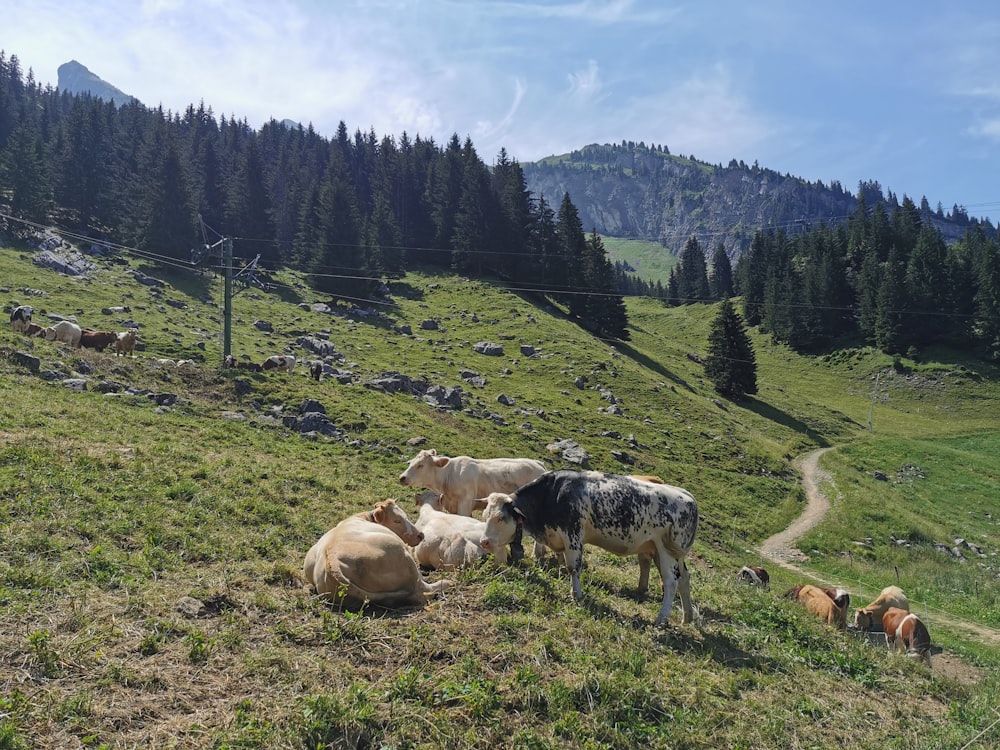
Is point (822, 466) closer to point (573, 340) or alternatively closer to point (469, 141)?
point (573, 340)

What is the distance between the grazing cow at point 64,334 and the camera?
27.3m

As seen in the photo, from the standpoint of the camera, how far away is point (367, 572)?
25.8 feet

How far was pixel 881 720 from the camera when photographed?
23.0 ft

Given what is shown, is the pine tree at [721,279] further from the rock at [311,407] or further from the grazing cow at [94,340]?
the grazing cow at [94,340]

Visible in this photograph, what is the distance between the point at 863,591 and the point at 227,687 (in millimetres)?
22091

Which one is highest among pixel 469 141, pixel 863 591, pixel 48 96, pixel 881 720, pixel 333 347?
pixel 48 96

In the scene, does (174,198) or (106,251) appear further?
(174,198)

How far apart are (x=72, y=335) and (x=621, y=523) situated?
2847 cm

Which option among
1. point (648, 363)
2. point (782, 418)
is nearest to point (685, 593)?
point (648, 363)

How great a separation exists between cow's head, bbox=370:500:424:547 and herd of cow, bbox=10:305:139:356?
74.9ft

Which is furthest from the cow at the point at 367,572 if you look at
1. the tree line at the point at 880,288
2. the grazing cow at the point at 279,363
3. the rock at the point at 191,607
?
the tree line at the point at 880,288

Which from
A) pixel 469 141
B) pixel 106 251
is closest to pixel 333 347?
pixel 106 251

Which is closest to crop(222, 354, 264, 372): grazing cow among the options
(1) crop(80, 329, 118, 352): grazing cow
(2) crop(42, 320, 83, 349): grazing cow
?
(1) crop(80, 329, 118, 352): grazing cow

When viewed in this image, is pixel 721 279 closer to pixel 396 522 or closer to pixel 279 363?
pixel 279 363
